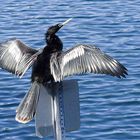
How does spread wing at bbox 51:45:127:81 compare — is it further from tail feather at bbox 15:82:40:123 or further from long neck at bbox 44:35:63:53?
tail feather at bbox 15:82:40:123

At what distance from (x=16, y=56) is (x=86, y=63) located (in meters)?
0.76

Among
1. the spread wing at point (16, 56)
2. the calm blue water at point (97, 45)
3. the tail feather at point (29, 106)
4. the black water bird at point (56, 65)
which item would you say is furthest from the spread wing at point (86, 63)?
the calm blue water at point (97, 45)

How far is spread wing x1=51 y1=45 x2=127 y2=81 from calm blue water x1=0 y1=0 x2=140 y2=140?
302 cm

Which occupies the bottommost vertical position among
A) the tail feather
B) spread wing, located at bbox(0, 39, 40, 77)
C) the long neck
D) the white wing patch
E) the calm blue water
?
the calm blue water

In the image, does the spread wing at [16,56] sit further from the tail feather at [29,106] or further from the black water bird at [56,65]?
the tail feather at [29,106]

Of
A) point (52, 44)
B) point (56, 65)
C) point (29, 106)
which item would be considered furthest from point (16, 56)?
point (29, 106)

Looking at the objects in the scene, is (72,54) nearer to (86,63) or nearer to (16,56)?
(86,63)

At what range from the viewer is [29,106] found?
18.4 ft

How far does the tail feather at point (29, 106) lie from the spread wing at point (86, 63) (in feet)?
0.65

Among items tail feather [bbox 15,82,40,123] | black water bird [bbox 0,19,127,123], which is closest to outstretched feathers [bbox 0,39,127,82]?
→ black water bird [bbox 0,19,127,123]

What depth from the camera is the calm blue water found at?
9.16 m

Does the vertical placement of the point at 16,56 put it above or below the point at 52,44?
below

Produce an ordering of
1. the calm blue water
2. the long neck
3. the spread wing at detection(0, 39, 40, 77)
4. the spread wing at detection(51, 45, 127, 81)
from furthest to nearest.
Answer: the calm blue water → the spread wing at detection(0, 39, 40, 77) → the long neck → the spread wing at detection(51, 45, 127, 81)

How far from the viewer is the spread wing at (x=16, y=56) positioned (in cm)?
611
